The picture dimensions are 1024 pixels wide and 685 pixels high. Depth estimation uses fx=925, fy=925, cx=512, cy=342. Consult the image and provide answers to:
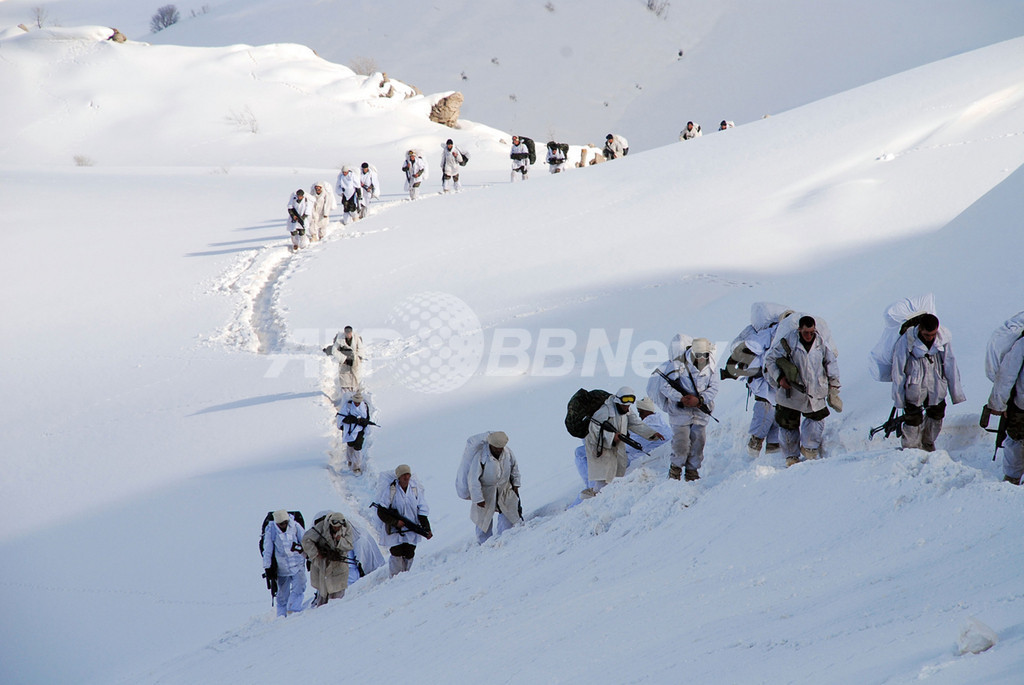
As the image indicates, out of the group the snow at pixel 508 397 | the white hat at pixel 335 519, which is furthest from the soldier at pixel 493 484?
the white hat at pixel 335 519

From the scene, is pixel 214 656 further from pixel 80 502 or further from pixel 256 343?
pixel 256 343

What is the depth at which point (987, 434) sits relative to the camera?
206 inches

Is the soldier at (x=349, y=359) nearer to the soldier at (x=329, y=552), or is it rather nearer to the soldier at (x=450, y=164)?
the soldier at (x=329, y=552)

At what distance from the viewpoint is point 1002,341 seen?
4.64m

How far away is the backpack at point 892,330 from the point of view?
5.22 meters

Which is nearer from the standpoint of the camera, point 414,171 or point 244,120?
point 414,171

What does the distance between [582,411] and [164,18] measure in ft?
184

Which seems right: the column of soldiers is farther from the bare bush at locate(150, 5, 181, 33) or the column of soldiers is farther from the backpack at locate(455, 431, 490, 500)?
the bare bush at locate(150, 5, 181, 33)

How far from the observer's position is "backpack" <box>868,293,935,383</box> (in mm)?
5223

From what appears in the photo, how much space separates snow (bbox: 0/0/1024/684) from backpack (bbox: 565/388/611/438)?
0.49 metres

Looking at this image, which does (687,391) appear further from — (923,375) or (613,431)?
(923,375)

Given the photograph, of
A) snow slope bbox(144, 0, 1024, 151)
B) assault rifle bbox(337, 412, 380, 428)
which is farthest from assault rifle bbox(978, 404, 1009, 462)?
snow slope bbox(144, 0, 1024, 151)

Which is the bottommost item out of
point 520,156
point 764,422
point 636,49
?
point 764,422

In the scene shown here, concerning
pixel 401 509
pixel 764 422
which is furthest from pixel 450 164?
pixel 764 422
